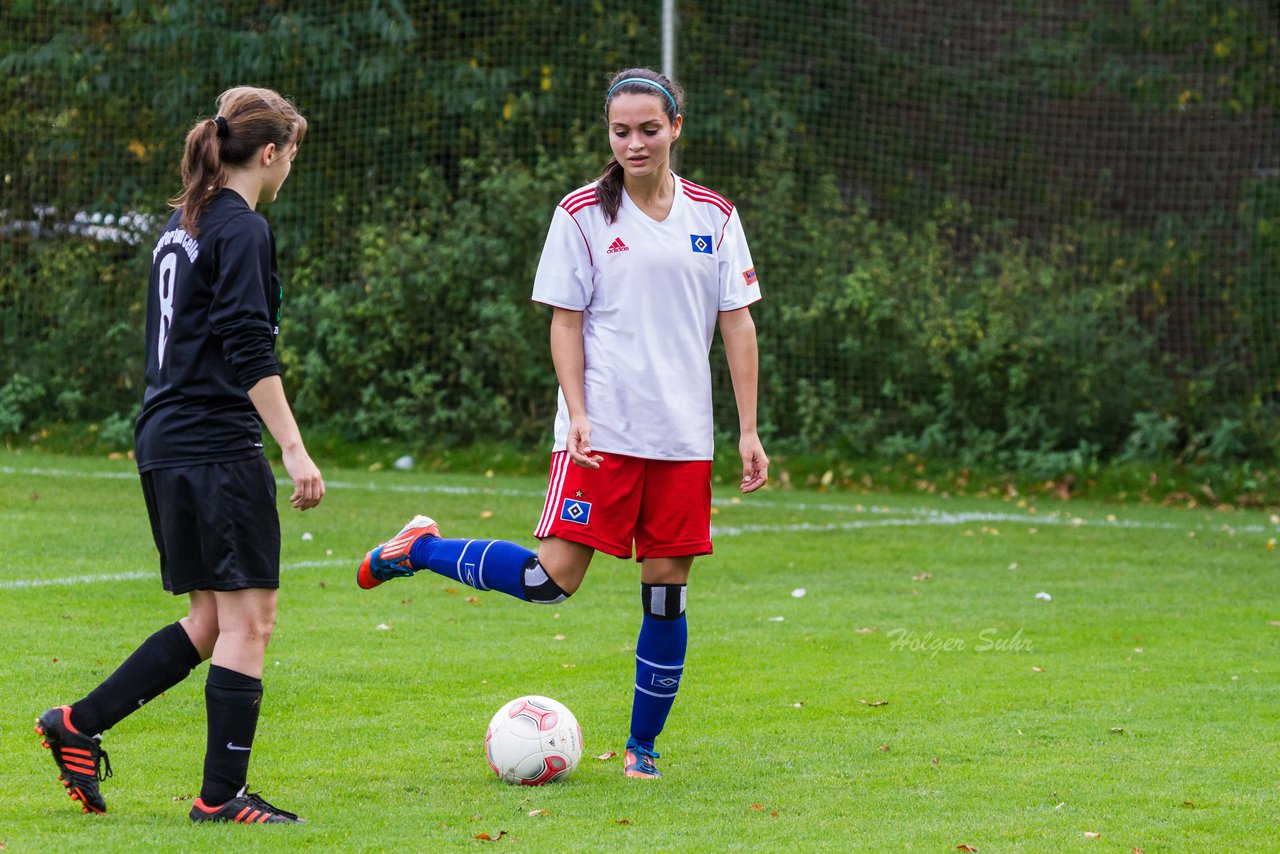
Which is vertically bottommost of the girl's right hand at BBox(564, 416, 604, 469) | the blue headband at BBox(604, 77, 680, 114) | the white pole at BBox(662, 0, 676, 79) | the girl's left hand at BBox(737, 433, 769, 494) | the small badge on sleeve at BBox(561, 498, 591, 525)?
the small badge on sleeve at BBox(561, 498, 591, 525)

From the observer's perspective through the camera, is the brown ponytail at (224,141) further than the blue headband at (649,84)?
No

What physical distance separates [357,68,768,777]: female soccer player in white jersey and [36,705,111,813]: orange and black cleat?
121cm

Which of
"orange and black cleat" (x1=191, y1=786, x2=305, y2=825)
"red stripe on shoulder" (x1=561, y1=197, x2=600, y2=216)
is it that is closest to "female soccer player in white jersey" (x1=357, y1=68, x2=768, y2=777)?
"red stripe on shoulder" (x1=561, y1=197, x2=600, y2=216)

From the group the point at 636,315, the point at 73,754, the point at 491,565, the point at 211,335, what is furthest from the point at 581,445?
the point at 73,754

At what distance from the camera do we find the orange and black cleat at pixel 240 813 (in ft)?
12.3

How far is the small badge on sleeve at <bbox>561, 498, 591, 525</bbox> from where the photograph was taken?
4438 mm

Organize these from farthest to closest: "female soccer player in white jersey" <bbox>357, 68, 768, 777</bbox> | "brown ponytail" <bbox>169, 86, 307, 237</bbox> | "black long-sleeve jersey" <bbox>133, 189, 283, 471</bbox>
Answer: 1. "female soccer player in white jersey" <bbox>357, 68, 768, 777</bbox>
2. "brown ponytail" <bbox>169, 86, 307, 237</bbox>
3. "black long-sleeve jersey" <bbox>133, 189, 283, 471</bbox>

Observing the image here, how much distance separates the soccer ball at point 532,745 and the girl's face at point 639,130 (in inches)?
58.3

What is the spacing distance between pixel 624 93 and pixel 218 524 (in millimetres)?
1609

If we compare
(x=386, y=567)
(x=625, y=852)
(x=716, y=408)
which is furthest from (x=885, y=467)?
(x=625, y=852)

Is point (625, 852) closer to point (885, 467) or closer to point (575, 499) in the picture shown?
point (575, 499)

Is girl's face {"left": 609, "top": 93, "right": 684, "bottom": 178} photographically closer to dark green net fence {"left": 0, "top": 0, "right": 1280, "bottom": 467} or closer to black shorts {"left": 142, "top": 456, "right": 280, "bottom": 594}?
black shorts {"left": 142, "top": 456, "right": 280, "bottom": 594}

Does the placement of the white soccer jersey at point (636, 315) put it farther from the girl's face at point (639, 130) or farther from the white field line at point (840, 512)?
the white field line at point (840, 512)

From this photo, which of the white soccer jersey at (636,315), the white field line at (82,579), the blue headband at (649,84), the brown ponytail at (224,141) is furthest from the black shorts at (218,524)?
the white field line at (82,579)
